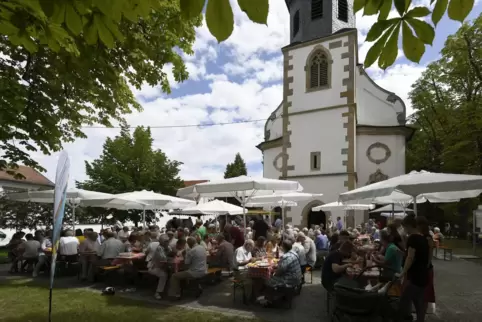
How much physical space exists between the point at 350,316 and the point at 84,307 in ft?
17.4

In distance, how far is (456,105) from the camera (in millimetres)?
22406

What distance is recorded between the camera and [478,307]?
7805mm

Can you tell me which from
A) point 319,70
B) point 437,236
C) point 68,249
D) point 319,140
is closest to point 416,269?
point 68,249

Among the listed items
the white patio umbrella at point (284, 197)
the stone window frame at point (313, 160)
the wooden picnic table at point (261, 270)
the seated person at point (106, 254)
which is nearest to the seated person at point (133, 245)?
the seated person at point (106, 254)

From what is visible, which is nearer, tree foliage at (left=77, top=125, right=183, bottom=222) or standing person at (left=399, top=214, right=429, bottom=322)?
standing person at (left=399, top=214, right=429, bottom=322)

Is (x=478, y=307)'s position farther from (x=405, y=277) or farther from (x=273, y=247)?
(x=273, y=247)

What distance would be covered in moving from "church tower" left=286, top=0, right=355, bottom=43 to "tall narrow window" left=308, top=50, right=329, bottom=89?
4.74ft

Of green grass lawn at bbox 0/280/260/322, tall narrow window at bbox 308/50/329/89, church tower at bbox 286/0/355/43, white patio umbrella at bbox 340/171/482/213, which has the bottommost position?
green grass lawn at bbox 0/280/260/322

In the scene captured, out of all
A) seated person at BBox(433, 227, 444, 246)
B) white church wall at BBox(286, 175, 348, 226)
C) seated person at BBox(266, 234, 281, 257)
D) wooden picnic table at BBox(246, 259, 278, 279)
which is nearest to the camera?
wooden picnic table at BBox(246, 259, 278, 279)

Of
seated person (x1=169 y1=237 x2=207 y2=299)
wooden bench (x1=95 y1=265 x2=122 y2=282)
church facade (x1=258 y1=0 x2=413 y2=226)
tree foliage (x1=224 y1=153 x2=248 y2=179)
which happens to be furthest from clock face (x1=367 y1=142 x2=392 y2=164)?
tree foliage (x1=224 y1=153 x2=248 y2=179)

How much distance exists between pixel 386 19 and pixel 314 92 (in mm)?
25289

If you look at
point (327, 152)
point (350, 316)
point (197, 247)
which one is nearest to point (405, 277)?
point (350, 316)

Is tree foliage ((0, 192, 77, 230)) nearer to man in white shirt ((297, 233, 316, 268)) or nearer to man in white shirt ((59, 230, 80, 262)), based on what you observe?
man in white shirt ((59, 230, 80, 262))

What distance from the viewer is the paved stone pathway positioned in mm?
7219
